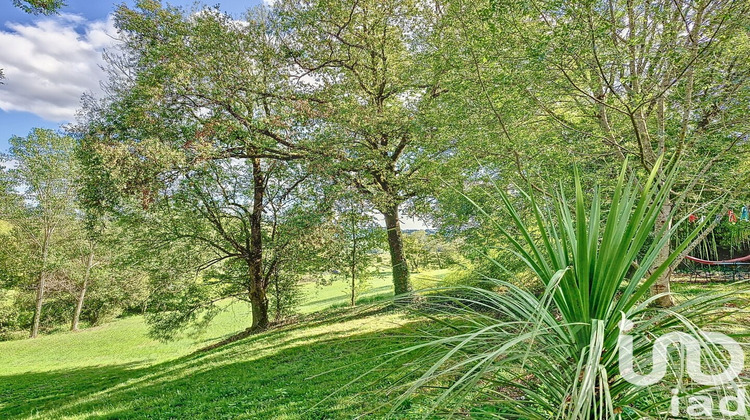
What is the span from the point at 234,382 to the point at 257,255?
18.7ft

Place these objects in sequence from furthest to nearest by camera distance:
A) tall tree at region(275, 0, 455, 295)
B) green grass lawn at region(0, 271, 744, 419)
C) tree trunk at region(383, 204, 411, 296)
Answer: tree trunk at region(383, 204, 411, 296) < tall tree at region(275, 0, 455, 295) < green grass lawn at region(0, 271, 744, 419)

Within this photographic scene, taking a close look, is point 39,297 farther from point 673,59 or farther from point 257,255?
point 673,59

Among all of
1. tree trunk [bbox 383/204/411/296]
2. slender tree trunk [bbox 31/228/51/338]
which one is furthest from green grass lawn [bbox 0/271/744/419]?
slender tree trunk [bbox 31/228/51/338]

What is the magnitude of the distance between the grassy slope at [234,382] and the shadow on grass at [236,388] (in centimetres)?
2

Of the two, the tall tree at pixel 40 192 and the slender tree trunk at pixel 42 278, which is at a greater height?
the tall tree at pixel 40 192

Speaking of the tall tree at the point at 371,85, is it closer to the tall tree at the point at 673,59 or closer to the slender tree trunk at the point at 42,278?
the tall tree at the point at 673,59

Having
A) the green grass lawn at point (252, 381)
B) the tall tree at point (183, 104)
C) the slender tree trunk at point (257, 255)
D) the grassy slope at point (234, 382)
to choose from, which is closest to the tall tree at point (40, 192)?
the grassy slope at point (234, 382)

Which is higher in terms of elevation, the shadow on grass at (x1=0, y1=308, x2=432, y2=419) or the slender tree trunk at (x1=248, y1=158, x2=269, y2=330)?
the slender tree trunk at (x1=248, y1=158, x2=269, y2=330)

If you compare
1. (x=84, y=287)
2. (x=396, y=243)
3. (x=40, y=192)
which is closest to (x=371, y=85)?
(x=396, y=243)

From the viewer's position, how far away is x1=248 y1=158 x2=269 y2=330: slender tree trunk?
34.5 ft

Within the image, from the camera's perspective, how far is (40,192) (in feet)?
55.8

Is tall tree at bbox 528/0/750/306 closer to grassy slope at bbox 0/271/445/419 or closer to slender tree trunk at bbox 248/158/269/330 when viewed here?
grassy slope at bbox 0/271/445/419

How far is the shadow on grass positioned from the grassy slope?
0.06 ft

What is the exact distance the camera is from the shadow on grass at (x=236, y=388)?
3.89 meters
